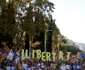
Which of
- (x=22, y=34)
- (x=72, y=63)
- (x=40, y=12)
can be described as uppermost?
(x=40, y=12)

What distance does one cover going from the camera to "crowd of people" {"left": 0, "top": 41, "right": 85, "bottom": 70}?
1475 centimetres

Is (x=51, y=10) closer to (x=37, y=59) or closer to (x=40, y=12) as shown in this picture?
(x=40, y=12)

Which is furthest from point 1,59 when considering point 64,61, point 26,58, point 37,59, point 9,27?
point 9,27

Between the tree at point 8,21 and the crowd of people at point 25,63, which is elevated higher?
the tree at point 8,21

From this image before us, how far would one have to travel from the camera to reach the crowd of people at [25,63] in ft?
48.4

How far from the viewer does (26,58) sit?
16.1 m

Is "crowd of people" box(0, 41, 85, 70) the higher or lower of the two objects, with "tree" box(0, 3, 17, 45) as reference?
lower

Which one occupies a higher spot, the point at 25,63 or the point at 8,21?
the point at 8,21

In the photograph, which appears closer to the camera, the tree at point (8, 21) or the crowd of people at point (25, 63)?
the crowd of people at point (25, 63)

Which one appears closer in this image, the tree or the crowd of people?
the crowd of people

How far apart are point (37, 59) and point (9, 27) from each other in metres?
6.81

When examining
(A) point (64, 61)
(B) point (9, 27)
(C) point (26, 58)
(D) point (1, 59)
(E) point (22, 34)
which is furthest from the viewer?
(E) point (22, 34)

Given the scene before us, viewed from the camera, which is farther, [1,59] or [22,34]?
[22,34]

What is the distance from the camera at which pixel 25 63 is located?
15.9m
